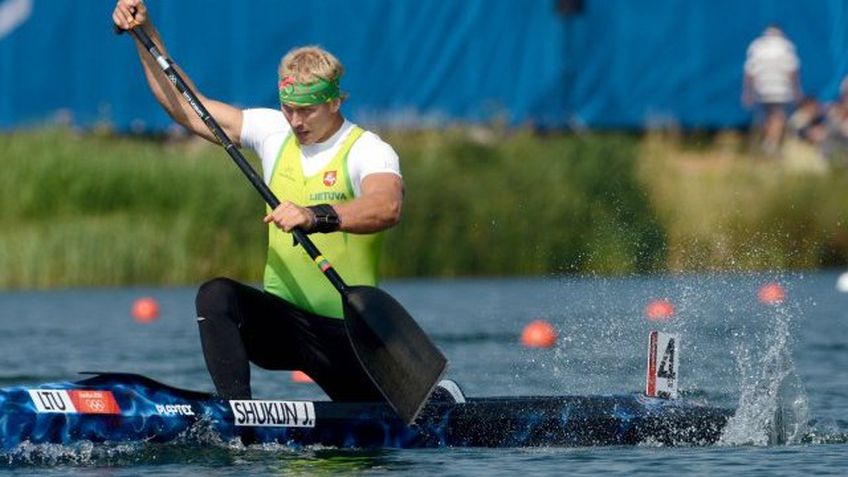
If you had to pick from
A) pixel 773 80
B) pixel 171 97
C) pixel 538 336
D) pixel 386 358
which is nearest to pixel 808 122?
pixel 773 80

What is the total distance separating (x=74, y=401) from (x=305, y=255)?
3.40ft

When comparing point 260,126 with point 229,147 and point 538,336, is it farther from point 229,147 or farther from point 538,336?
point 538,336

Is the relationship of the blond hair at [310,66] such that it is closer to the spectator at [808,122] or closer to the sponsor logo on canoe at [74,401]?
the sponsor logo on canoe at [74,401]

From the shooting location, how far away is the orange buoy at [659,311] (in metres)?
15.8

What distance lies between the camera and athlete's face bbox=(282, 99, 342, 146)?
8.30 metres

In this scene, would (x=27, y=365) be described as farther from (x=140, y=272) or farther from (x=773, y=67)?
(x=773, y=67)

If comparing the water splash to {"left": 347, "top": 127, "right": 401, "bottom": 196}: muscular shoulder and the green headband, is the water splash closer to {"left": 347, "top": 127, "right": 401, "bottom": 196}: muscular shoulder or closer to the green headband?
{"left": 347, "top": 127, "right": 401, "bottom": 196}: muscular shoulder

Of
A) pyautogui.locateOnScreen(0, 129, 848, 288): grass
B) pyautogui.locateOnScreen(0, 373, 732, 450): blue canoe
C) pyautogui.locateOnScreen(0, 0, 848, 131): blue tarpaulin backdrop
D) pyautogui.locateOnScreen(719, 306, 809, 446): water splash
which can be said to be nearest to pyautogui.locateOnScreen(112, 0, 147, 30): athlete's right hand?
pyautogui.locateOnScreen(0, 373, 732, 450): blue canoe

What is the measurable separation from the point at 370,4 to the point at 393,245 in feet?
12.3

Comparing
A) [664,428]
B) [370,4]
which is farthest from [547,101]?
[664,428]

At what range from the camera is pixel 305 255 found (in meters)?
8.38

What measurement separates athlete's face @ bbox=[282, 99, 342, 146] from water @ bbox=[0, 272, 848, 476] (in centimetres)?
119

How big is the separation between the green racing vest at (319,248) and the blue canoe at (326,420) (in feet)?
1.38

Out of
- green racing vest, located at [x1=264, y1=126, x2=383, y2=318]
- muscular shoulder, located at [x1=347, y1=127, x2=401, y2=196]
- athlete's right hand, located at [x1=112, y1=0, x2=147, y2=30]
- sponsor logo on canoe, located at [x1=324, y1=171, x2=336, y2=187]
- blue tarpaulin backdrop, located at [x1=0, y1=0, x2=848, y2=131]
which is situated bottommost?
green racing vest, located at [x1=264, y1=126, x2=383, y2=318]
